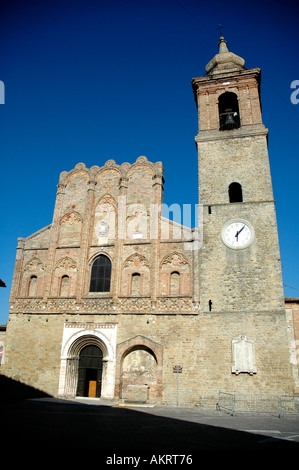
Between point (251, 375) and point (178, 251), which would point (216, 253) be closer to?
point (178, 251)

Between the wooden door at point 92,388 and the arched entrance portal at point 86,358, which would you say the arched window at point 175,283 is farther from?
the wooden door at point 92,388

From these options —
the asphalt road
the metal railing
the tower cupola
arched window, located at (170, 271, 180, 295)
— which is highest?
the tower cupola

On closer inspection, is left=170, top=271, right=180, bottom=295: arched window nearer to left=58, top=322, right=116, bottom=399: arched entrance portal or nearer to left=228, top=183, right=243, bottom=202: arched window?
left=58, top=322, right=116, bottom=399: arched entrance portal

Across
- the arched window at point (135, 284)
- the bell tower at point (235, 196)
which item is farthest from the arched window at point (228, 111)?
the arched window at point (135, 284)

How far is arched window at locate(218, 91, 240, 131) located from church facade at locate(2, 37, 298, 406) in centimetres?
9

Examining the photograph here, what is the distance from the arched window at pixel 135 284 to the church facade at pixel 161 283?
52mm

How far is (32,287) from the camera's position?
1923cm

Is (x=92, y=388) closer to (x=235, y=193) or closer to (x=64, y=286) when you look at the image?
(x=64, y=286)

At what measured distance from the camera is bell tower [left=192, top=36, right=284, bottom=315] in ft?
53.5

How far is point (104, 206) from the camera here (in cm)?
1991

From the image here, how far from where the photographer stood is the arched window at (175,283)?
17.2m

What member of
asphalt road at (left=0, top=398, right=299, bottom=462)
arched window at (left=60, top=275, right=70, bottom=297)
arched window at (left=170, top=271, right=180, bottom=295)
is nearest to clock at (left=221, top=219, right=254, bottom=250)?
arched window at (left=170, top=271, right=180, bottom=295)

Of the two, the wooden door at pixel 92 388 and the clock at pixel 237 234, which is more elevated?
the clock at pixel 237 234

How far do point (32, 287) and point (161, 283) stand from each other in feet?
24.2
